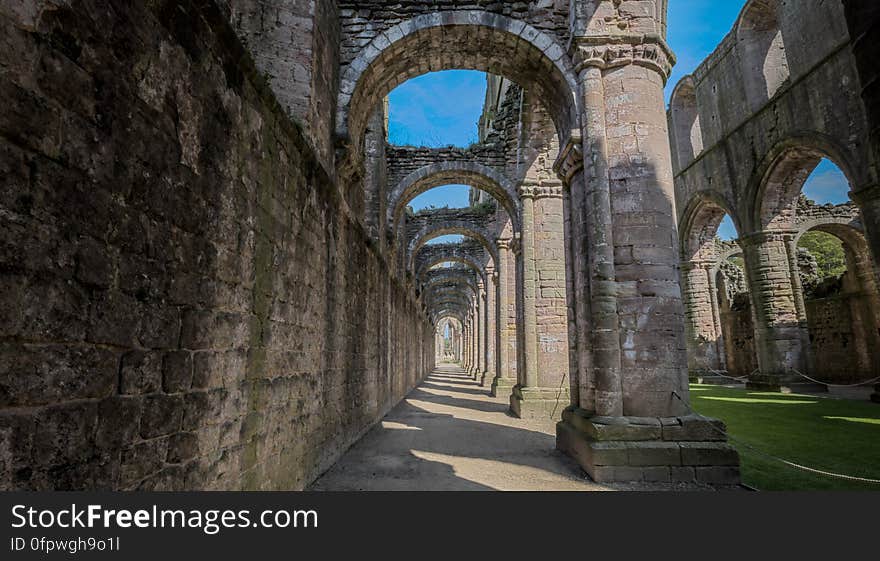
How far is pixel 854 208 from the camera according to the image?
1920cm

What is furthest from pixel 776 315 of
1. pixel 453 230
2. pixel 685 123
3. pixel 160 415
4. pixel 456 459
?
pixel 160 415

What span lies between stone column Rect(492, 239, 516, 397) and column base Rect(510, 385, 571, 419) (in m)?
4.92

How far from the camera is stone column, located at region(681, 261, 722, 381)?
18.6 m

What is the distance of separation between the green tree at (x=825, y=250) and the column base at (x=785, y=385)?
20.3 meters

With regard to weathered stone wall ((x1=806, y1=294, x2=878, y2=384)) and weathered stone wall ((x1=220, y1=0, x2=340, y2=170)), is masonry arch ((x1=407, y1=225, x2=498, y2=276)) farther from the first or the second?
weathered stone wall ((x1=806, y1=294, x2=878, y2=384))

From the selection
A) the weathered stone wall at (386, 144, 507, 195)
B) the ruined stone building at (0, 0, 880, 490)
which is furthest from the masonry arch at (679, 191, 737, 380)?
the weathered stone wall at (386, 144, 507, 195)

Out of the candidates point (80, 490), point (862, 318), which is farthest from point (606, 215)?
point (862, 318)

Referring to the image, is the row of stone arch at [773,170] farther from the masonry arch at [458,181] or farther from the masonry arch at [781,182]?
the masonry arch at [458,181]

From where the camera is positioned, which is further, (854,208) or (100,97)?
(854,208)

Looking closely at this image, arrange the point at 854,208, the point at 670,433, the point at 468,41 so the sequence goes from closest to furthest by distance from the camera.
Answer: the point at 670,433
the point at 468,41
the point at 854,208

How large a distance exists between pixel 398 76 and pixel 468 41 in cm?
139

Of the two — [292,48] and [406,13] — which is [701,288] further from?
[292,48]

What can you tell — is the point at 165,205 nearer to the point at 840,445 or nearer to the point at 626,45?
the point at 626,45

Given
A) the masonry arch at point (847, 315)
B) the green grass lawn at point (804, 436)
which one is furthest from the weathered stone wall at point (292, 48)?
the masonry arch at point (847, 315)
